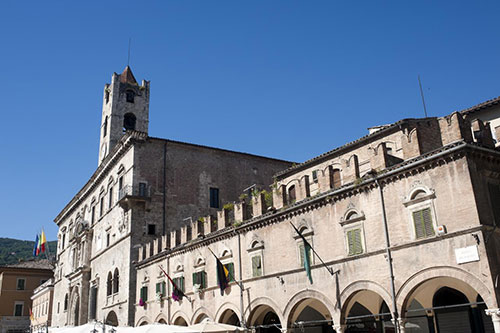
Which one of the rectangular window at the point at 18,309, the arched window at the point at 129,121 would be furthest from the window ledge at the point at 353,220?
the rectangular window at the point at 18,309

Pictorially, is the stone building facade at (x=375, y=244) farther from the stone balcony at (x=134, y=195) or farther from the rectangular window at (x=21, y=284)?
the rectangular window at (x=21, y=284)

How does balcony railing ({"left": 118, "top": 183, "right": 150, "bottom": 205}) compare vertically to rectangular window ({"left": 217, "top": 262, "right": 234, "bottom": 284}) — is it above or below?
above

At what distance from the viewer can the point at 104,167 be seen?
40250mm

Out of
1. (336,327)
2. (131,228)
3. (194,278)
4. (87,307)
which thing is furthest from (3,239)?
(336,327)

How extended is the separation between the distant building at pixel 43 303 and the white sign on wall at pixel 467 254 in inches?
1886

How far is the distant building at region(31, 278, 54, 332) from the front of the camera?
5375 cm

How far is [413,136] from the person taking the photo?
51.8ft

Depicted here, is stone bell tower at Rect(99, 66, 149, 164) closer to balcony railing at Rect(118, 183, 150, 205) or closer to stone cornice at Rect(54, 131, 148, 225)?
stone cornice at Rect(54, 131, 148, 225)

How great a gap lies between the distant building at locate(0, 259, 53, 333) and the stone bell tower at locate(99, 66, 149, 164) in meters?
24.3

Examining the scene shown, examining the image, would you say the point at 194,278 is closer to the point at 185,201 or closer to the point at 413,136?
the point at 185,201

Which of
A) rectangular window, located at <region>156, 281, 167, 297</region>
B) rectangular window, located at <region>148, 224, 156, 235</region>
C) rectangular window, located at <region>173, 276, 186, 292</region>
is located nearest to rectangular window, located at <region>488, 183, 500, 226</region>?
rectangular window, located at <region>173, 276, 186, 292</region>

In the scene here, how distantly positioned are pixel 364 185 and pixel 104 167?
28.1 meters

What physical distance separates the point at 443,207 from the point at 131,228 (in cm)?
2287

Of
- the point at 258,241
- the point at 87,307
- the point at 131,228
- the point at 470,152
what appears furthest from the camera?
the point at 87,307
